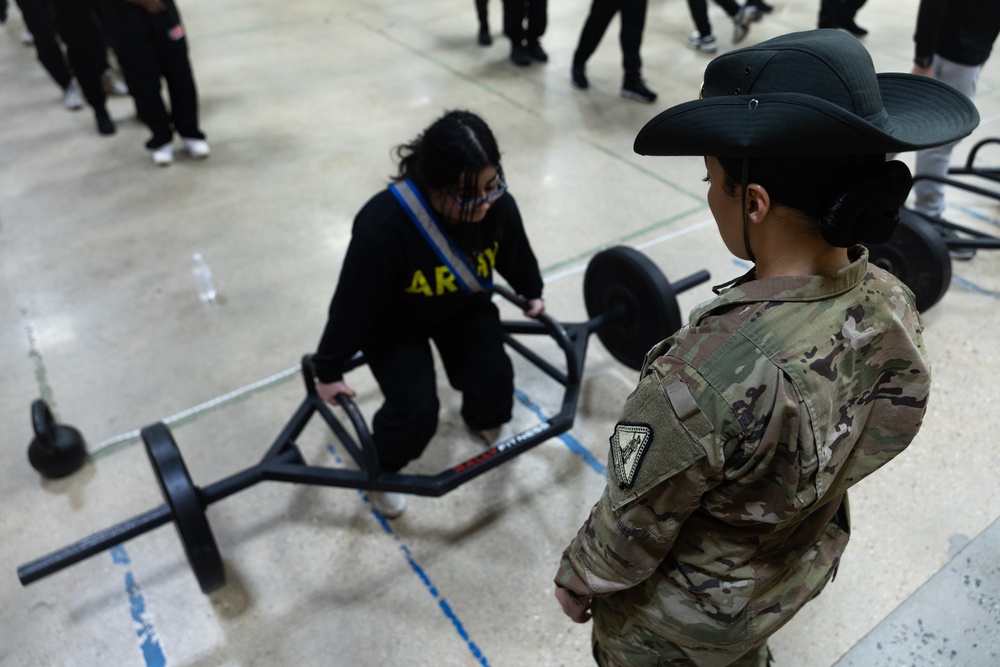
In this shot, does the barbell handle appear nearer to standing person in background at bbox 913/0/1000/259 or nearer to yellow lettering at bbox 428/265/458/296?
yellow lettering at bbox 428/265/458/296

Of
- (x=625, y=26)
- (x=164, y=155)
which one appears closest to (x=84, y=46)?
(x=164, y=155)

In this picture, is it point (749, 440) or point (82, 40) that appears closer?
point (749, 440)

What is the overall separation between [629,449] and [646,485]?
0.20ft

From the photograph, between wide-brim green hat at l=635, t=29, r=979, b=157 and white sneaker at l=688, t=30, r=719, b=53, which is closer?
wide-brim green hat at l=635, t=29, r=979, b=157

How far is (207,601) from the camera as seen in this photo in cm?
226

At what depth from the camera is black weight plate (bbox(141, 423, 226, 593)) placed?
2008mm

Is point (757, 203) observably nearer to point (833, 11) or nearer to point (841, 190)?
A: point (841, 190)

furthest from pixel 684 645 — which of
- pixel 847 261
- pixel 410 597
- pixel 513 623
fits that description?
pixel 410 597

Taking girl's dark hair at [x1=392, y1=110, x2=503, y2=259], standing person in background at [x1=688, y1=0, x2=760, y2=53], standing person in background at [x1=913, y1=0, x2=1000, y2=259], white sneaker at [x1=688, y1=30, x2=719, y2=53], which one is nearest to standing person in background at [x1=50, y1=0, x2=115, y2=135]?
girl's dark hair at [x1=392, y1=110, x2=503, y2=259]

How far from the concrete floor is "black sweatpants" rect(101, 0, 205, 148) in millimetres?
304

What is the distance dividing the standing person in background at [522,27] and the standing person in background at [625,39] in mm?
601

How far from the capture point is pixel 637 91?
5.41 metres

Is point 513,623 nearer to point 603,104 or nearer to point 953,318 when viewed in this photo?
point 953,318

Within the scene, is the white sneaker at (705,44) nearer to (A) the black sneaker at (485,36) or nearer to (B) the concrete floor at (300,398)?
(B) the concrete floor at (300,398)
